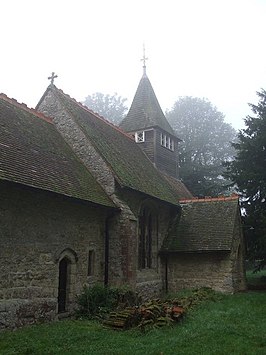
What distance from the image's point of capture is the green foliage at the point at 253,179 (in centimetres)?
2097

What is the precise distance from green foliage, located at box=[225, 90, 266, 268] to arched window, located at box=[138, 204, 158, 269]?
531 cm

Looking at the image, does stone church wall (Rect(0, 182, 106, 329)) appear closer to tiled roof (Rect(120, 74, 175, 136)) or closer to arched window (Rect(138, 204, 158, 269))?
arched window (Rect(138, 204, 158, 269))

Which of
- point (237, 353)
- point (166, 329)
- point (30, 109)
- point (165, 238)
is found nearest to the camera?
point (237, 353)

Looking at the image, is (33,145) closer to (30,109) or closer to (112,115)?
(30,109)

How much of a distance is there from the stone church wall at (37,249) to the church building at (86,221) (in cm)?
3

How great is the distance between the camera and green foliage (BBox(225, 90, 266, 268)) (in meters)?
21.0

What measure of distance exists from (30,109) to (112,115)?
135 feet

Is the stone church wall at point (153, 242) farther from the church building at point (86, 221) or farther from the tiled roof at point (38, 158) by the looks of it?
the tiled roof at point (38, 158)

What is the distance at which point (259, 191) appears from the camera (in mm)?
21969

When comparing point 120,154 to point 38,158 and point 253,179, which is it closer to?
point 38,158

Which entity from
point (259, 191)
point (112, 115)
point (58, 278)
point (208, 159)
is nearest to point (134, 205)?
point (58, 278)

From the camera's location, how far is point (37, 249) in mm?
11945

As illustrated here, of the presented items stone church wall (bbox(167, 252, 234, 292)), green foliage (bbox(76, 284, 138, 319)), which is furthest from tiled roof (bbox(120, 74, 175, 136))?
green foliage (bbox(76, 284, 138, 319))

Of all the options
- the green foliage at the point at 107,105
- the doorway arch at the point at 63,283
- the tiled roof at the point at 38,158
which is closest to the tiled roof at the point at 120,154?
the tiled roof at the point at 38,158
